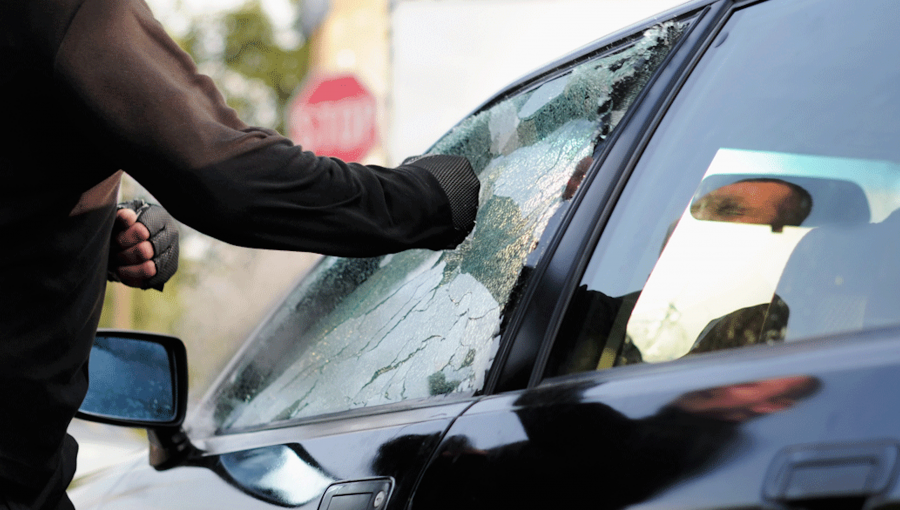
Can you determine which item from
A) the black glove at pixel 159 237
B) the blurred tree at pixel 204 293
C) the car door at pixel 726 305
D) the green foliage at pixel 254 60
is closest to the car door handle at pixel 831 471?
the car door at pixel 726 305

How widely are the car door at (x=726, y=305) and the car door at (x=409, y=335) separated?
2.8 inches

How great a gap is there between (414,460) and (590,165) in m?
0.50

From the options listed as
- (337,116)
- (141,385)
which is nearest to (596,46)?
(141,385)

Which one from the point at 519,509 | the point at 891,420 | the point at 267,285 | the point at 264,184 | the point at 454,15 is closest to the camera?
the point at 891,420

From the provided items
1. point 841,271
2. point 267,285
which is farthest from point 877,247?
point 267,285

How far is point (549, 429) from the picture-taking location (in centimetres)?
93

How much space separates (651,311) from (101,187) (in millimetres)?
863

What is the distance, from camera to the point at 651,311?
3.62 ft

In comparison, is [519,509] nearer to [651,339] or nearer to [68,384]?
[651,339]

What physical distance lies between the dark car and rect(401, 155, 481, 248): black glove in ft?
0.21

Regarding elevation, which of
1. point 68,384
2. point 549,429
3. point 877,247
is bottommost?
point 68,384

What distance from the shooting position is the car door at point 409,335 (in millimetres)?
1227

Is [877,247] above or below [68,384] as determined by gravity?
above

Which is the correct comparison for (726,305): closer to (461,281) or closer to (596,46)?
(461,281)
